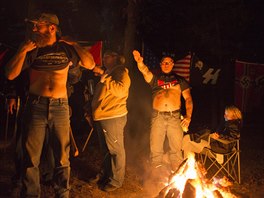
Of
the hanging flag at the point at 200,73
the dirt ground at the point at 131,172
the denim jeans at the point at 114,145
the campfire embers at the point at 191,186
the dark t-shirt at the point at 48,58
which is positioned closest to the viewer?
the dark t-shirt at the point at 48,58

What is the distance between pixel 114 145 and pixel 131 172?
4.34 ft

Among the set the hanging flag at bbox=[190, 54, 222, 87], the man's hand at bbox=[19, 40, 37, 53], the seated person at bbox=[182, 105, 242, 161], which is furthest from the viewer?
the hanging flag at bbox=[190, 54, 222, 87]

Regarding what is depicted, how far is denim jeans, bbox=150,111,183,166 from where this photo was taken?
5.85 meters

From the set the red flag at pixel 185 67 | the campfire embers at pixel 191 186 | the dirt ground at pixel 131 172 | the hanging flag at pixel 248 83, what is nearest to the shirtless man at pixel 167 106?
the dirt ground at pixel 131 172

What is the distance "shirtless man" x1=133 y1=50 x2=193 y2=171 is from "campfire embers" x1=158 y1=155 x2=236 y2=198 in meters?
0.98

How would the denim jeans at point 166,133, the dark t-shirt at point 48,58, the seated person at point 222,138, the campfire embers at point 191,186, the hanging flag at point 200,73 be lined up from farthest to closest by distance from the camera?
the hanging flag at point 200,73, the denim jeans at point 166,133, the seated person at point 222,138, the campfire embers at point 191,186, the dark t-shirt at point 48,58

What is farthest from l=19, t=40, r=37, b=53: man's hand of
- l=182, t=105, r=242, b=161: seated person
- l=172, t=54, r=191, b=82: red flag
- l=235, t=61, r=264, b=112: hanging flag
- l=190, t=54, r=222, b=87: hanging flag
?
l=235, t=61, r=264, b=112: hanging flag

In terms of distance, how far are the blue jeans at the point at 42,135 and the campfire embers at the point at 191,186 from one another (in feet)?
4.79

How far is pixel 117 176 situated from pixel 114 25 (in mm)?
6164

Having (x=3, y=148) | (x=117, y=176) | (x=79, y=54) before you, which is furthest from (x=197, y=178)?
(x=3, y=148)

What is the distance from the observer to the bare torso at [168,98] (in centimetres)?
578

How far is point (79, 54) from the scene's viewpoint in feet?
13.9

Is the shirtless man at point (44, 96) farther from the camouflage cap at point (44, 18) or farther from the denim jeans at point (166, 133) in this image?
the denim jeans at point (166, 133)

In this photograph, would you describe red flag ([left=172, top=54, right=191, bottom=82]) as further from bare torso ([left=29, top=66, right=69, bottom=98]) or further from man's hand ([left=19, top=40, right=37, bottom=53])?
man's hand ([left=19, top=40, right=37, bottom=53])
